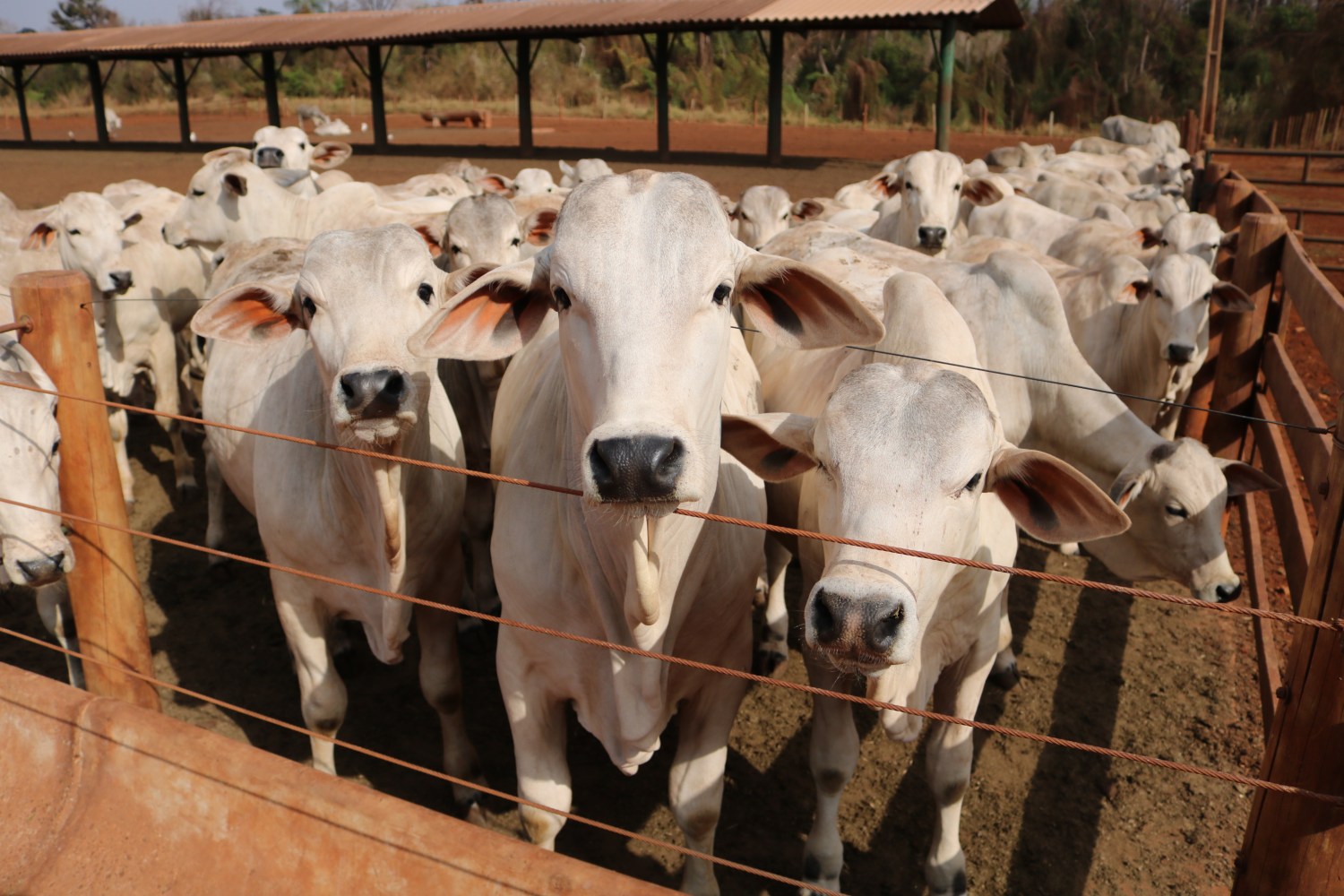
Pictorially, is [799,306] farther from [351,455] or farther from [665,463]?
[351,455]

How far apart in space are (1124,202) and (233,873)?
10.8 meters

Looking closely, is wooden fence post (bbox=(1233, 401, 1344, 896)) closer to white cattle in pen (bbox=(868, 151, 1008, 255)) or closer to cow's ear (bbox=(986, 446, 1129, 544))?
cow's ear (bbox=(986, 446, 1129, 544))

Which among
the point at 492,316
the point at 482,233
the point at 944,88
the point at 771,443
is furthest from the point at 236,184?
the point at 944,88

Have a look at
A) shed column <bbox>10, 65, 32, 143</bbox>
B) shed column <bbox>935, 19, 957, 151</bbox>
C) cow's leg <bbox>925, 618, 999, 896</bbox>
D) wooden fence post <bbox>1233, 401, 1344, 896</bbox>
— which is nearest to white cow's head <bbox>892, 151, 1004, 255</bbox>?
cow's leg <bbox>925, 618, 999, 896</bbox>

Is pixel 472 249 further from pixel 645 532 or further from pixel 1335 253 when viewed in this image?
pixel 1335 253

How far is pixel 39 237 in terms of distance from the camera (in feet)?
24.0

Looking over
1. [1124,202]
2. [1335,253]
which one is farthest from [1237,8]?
[1124,202]

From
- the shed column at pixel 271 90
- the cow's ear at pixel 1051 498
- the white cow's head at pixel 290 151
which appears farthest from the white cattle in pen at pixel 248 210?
the shed column at pixel 271 90

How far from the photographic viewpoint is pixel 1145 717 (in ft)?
15.2

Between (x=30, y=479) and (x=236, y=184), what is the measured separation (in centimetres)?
396

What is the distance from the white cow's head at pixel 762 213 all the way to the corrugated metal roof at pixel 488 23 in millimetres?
11105

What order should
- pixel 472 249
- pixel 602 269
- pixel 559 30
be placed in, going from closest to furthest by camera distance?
pixel 602 269 < pixel 472 249 < pixel 559 30

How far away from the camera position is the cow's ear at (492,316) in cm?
273

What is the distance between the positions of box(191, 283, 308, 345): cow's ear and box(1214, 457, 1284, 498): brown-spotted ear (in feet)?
11.3
